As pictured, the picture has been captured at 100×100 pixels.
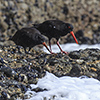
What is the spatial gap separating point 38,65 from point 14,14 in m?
5.93

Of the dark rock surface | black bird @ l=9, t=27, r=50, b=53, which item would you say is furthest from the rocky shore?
black bird @ l=9, t=27, r=50, b=53

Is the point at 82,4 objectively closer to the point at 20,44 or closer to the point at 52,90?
the point at 20,44

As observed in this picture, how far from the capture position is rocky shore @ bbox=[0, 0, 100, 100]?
486cm

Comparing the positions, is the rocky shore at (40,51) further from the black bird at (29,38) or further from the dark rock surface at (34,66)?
the black bird at (29,38)

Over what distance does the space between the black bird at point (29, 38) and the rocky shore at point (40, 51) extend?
244 millimetres

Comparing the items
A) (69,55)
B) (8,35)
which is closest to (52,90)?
(69,55)

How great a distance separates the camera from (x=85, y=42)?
1131cm

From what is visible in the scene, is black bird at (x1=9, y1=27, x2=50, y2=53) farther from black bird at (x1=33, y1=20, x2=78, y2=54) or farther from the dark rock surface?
black bird at (x1=33, y1=20, x2=78, y2=54)

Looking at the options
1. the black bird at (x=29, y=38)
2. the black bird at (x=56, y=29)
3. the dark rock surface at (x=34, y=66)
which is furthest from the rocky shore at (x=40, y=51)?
the black bird at (x=56, y=29)

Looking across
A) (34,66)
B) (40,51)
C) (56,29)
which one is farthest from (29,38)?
(34,66)

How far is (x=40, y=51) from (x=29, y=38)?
0.64 m

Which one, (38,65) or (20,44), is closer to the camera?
(38,65)

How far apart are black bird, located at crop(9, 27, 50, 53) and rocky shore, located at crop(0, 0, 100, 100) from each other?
0.24 meters

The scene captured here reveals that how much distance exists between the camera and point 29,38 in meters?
6.14
